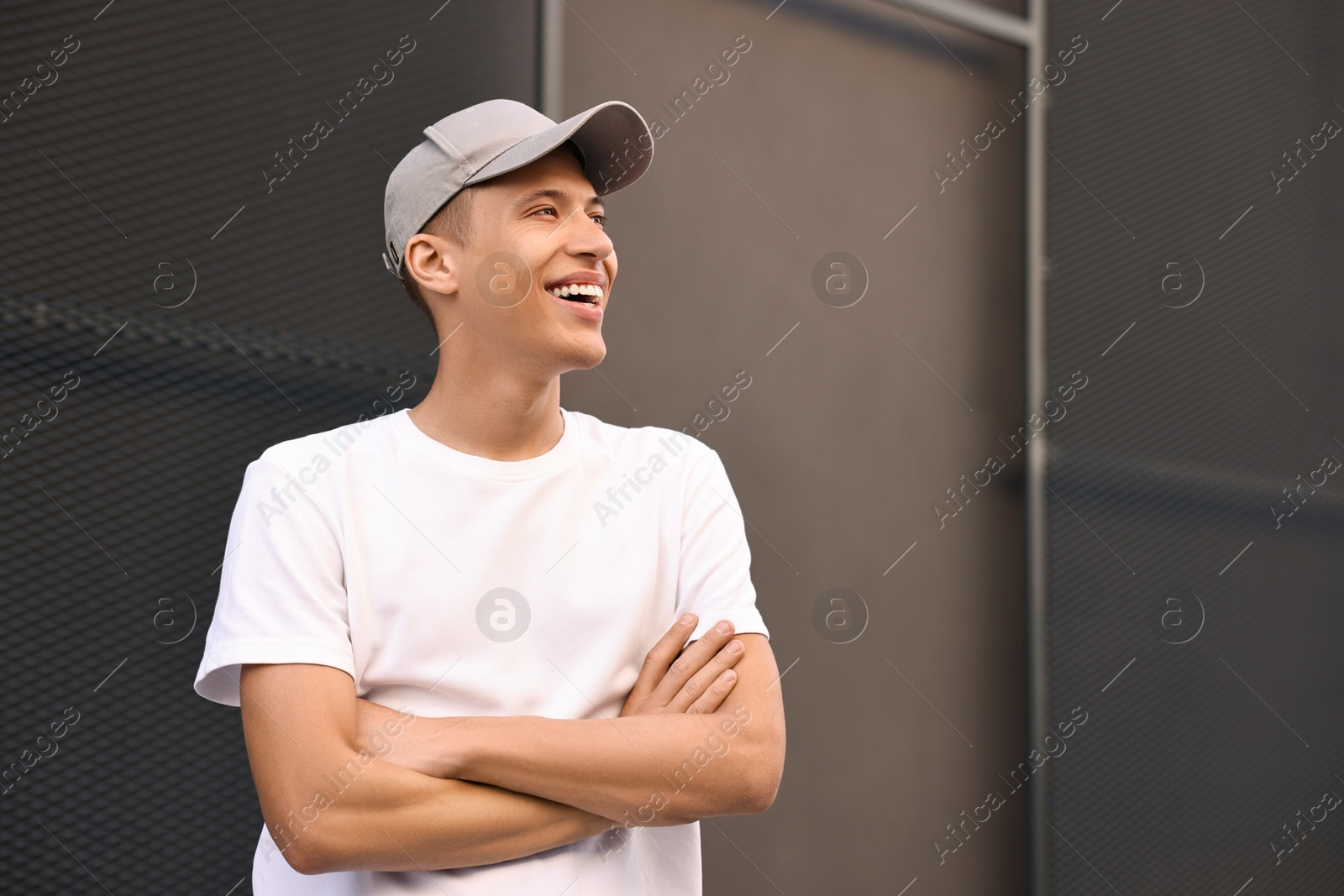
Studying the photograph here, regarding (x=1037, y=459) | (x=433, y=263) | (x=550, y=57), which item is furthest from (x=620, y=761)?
(x=1037, y=459)

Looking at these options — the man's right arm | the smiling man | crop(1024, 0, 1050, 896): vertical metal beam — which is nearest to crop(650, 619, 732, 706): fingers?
the smiling man

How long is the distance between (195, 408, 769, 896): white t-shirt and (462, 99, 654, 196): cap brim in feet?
1.14

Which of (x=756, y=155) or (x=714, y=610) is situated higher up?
(x=756, y=155)

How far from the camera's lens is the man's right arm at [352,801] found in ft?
3.60

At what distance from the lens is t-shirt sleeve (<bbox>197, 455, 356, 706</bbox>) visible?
3.78 ft

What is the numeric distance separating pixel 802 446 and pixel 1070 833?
116cm

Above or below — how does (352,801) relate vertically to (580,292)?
below

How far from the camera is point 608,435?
1433 millimetres

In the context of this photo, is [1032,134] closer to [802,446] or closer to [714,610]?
[802,446]

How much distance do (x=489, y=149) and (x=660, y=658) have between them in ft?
2.17

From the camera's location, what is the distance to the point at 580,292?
4.49 ft

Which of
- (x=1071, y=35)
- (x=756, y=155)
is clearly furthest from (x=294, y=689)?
(x=1071, y=35)

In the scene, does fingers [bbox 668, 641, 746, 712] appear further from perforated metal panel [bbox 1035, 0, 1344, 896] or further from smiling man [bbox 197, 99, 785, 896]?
perforated metal panel [bbox 1035, 0, 1344, 896]

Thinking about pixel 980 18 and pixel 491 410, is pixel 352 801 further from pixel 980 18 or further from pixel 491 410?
pixel 980 18
